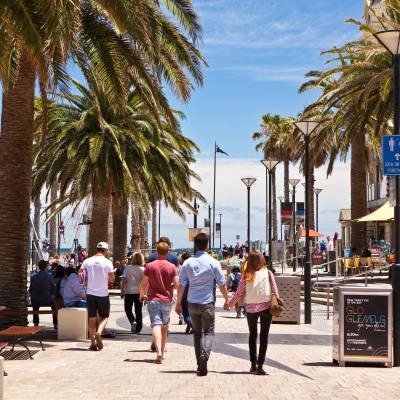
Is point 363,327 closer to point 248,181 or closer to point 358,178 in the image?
point 358,178

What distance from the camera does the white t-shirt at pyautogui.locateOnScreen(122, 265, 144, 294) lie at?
1530 cm

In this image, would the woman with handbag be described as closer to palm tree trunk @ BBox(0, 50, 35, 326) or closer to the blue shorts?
the blue shorts

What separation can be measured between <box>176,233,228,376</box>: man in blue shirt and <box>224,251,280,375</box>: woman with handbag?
347mm

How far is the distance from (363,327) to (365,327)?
1.1 inches

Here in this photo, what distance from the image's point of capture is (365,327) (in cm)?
1151

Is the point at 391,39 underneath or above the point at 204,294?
above

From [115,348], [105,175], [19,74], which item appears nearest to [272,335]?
[115,348]

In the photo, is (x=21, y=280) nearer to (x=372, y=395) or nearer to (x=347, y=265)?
(x=372, y=395)

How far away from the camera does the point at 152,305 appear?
11.6 metres

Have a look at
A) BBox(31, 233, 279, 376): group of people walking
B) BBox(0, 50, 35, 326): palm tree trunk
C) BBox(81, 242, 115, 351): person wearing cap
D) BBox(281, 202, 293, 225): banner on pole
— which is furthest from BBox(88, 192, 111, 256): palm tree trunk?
BBox(31, 233, 279, 376): group of people walking

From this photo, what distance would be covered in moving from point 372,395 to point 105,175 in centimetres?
1949

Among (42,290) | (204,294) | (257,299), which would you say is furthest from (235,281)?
(204,294)

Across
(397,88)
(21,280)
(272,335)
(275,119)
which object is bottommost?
(272,335)

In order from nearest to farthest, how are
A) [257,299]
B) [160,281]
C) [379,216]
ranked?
[257,299], [160,281], [379,216]
